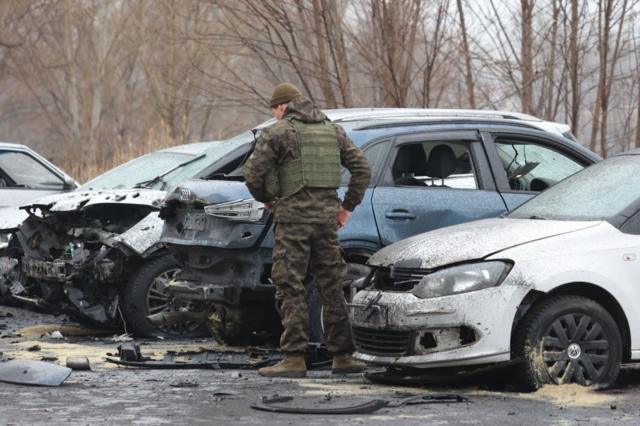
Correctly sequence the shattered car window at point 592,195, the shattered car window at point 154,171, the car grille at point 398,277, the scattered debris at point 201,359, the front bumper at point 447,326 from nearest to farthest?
the front bumper at point 447,326 < the car grille at point 398,277 < the shattered car window at point 592,195 < the scattered debris at point 201,359 < the shattered car window at point 154,171

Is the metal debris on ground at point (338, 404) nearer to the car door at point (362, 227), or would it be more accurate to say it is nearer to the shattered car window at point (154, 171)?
the car door at point (362, 227)

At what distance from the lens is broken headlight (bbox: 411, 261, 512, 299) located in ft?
24.2

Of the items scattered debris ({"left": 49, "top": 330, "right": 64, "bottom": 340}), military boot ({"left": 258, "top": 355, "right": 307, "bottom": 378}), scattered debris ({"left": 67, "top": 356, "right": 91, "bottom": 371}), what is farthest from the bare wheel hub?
scattered debris ({"left": 49, "top": 330, "right": 64, "bottom": 340})

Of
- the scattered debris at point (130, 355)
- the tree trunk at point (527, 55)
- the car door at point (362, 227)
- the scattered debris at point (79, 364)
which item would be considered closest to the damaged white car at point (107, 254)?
the scattered debris at point (130, 355)

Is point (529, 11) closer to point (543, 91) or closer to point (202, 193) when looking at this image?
point (543, 91)

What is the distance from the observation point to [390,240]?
29.3 ft

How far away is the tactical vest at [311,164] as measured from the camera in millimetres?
8281

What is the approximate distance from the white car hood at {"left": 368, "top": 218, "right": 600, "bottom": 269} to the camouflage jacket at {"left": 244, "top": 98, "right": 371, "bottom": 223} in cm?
47

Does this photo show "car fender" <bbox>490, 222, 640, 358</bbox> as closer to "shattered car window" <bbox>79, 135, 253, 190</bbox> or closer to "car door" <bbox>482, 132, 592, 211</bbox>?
"car door" <bbox>482, 132, 592, 211</bbox>

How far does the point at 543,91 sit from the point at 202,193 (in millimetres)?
7479

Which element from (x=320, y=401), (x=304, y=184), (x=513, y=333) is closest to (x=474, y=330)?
(x=513, y=333)

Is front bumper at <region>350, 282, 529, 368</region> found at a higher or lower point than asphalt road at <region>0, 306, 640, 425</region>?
higher

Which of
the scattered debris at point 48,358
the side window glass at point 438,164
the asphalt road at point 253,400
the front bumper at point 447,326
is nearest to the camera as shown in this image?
the asphalt road at point 253,400

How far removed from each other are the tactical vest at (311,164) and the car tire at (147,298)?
2.47 m
